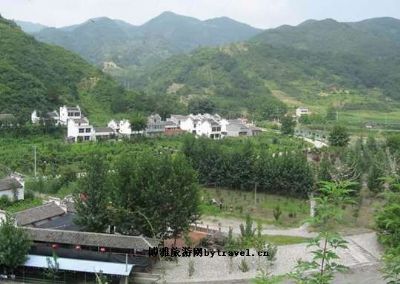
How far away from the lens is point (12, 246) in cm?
1870

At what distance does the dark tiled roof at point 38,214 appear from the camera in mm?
23391

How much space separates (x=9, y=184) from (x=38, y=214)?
5072 mm

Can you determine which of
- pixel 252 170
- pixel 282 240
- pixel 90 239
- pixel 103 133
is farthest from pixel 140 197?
pixel 103 133

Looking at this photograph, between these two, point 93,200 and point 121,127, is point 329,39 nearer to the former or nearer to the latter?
point 121,127

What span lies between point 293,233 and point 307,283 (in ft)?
68.1

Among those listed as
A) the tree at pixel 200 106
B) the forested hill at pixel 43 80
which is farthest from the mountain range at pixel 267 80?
the forested hill at pixel 43 80

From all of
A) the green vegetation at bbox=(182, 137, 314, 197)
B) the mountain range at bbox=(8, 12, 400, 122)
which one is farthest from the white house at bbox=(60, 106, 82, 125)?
the green vegetation at bbox=(182, 137, 314, 197)

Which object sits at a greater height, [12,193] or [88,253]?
[12,193]

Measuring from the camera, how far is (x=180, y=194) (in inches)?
845

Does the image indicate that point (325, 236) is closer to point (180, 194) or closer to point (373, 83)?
point (180, 194)

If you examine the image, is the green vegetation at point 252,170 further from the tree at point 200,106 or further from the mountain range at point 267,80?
the mountain range at point 267,80

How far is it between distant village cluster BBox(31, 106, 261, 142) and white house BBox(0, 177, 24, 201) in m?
18.6

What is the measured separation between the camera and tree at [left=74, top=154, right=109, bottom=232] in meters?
21.6

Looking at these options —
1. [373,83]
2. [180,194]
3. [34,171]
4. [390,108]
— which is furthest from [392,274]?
[373,83]
